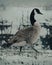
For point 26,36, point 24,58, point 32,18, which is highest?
point 32,18

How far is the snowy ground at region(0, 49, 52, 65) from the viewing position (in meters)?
1.89

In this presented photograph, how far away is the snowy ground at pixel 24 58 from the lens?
1.89m

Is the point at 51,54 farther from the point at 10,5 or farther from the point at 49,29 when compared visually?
the point at 10,5

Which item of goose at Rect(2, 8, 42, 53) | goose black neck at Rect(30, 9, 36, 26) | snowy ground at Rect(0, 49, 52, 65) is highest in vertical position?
goose black neck at Rect(30, 9, 36, 26)

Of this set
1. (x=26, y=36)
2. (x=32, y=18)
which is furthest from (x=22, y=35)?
(x=32, y=18)

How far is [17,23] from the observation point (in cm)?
194

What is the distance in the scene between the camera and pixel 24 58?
1.90 m

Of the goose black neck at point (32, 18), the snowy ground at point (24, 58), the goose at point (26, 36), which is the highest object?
the goose black neck at point (32, 18)

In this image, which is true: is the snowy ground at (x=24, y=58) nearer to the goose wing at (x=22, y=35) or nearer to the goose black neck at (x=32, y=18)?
the goose wing at (x=22, y=35)

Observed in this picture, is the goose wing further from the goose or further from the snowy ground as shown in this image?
the snowy ground

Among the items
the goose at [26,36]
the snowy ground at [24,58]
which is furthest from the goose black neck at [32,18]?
the snowy ground at [24,58]

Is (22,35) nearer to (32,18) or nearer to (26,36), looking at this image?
(26,36)

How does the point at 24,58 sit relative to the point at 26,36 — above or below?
below

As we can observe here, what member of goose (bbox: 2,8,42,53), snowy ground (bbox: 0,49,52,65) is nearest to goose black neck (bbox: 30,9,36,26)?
goose (bbox: 2,8,42,53)
